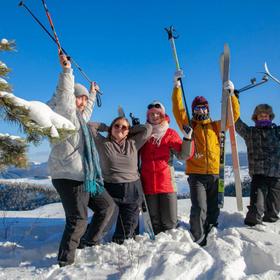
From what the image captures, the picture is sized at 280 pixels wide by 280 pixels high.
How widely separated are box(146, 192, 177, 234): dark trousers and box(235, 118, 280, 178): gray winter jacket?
1.47 meters

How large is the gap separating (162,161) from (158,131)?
0.42m

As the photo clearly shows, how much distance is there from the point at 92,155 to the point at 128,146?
0.77 m

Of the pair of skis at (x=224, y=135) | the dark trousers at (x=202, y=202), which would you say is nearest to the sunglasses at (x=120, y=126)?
the dark trousers at (x=202, y=202)

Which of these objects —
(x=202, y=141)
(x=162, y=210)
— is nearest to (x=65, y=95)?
(x=162, y=210)

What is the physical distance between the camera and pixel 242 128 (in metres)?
5.75

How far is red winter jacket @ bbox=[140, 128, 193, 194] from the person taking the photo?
4887 mm

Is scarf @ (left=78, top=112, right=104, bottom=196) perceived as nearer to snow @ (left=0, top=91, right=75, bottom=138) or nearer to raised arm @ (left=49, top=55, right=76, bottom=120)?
raised arm @ (left=49, top=55, right=76, bottom=120)

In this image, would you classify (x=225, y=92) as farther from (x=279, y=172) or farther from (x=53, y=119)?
(x=53, y=119)

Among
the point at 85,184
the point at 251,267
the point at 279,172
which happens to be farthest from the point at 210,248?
the point at 279,172

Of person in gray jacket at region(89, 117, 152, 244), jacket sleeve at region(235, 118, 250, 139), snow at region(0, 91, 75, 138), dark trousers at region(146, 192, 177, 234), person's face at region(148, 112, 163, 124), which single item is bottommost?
dark trousers at region(146, 192, 177, 234)

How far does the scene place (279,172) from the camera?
5.48 meters

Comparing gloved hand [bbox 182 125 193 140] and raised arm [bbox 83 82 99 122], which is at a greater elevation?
raised arm [bbox 83 82 99 122]

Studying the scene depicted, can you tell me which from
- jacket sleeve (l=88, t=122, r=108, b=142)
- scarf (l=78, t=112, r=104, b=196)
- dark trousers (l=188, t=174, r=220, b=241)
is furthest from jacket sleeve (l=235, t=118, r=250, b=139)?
scarf (l=78, t=112, r=104, b=196)

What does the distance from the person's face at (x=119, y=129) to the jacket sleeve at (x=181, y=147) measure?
2.38 ft
